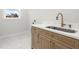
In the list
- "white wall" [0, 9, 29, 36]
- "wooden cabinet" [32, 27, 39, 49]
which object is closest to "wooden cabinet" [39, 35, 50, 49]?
"wooden cabinet" [32, 27, 39, 49]

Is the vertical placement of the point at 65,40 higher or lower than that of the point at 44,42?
higher

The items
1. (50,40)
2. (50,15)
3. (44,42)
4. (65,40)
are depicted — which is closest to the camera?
(65,40)

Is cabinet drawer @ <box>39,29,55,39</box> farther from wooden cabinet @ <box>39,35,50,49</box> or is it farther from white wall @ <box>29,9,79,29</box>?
white wall @ <box>29,9,79,29</box>

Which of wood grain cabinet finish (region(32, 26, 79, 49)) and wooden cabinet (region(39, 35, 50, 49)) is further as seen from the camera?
wooden cabinet (region(39, 35, 50, 49))

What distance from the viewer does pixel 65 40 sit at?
136 centimetres

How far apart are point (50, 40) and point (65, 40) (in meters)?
0.39

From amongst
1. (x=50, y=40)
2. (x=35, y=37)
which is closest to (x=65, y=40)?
(x=50, y=40)

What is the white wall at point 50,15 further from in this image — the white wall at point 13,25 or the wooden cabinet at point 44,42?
the wooden cabinet at point 44,42

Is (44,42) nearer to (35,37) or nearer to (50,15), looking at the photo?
(35,37)

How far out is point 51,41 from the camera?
1.69 meters

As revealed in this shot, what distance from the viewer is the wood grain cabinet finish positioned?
1274 mm

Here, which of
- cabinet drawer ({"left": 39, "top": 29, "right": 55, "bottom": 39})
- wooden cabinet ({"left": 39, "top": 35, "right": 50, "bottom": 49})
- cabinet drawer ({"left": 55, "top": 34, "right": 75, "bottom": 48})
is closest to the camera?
cabinet drawer ({"left": 55, "top": 34, "right": 75, "bottom": 48})

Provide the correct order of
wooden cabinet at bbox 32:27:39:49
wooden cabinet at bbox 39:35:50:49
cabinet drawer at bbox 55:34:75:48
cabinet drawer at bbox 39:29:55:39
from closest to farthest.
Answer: cabinet drawer at bbox 55:34:75:48 → cabinet drawer at bbox 39:29:55:39 → wooden cabinet at bbox 39:35:50:49 → wooden cabinet at bbox 32:27:39:49
